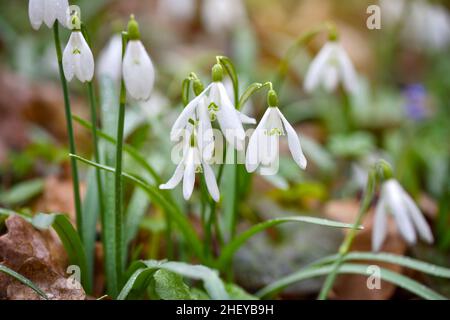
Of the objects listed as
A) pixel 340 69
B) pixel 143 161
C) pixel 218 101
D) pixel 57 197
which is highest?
pixel 340 69

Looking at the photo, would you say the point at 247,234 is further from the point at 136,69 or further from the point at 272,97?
the point at 136,69

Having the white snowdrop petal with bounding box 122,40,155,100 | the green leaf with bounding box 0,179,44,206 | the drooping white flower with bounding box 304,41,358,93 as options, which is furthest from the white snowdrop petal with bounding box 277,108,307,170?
the green leaf with bounding box 0,179,44,206

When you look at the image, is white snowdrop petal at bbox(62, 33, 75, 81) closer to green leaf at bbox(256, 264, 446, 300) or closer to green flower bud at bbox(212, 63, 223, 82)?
green flower bud at bbox(212, 63, 223, 82)

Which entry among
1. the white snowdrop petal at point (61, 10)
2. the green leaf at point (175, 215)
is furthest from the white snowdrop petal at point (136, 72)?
the green leaf at point (175, 215)

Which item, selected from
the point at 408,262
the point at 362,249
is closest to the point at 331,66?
the point at 362,249
